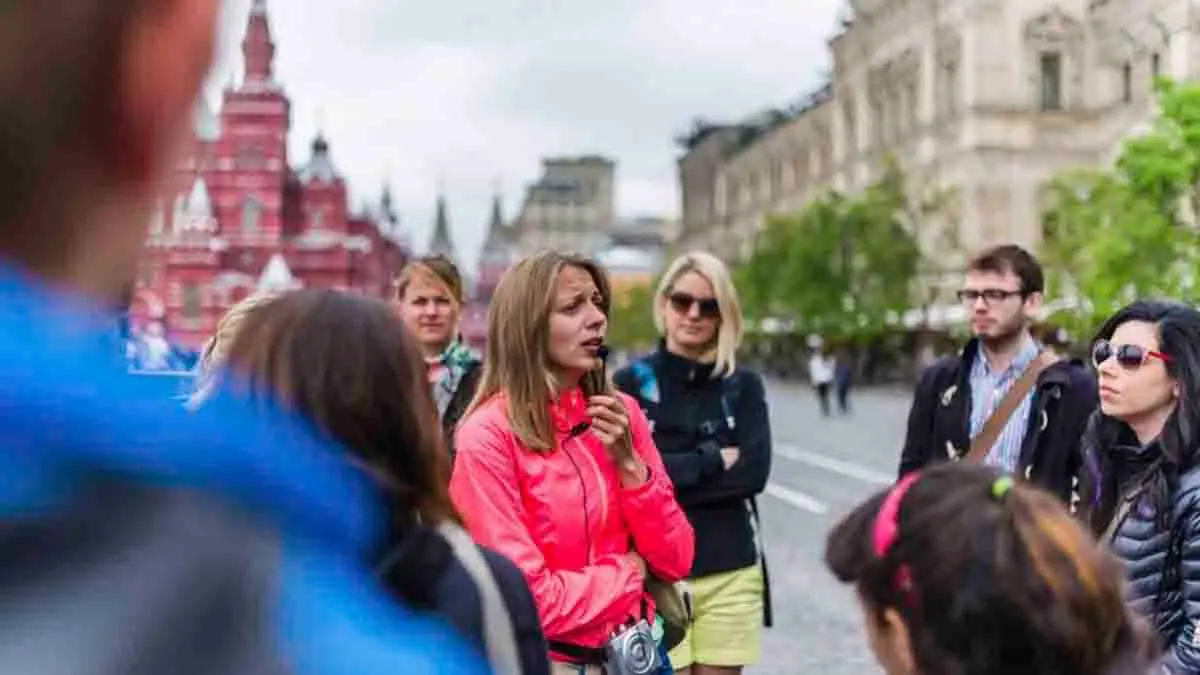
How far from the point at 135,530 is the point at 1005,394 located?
15.1ft

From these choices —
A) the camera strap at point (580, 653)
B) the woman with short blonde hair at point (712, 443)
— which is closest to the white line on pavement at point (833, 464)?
the woman with short blonde hair at point (712, 443)

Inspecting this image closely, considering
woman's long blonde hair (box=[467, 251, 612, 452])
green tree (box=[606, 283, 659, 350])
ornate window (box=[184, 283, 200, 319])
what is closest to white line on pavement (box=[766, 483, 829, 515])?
woman's long blonde hair (box=[467, 251, 612, 452])

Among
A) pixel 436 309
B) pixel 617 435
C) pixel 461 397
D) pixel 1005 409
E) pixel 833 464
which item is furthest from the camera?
pixel 833 464

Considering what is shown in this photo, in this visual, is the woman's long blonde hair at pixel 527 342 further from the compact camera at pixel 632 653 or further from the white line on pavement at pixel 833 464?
the white line on pavement at pixel 833 464

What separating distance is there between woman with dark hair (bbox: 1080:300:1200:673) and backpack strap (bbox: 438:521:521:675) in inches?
82.8

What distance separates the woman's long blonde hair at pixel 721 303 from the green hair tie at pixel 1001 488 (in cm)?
289

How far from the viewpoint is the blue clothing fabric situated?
0.59m

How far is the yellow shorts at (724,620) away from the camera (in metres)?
4.74

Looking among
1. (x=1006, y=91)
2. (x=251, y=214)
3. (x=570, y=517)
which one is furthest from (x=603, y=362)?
(x=251, y=214)

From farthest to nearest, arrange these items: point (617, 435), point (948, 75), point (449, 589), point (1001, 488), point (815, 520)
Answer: point (948, 75)
point (815, 520)
point (617, 435)
point (1001, 488)
point (449, 589)

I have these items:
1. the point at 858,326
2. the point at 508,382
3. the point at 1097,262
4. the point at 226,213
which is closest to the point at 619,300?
the point at 226,213

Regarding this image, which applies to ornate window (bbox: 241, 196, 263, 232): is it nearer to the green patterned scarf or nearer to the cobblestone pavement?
the cobblestone pavement

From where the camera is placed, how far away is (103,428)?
24.6 inches

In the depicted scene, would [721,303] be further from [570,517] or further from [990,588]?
[990,588]
